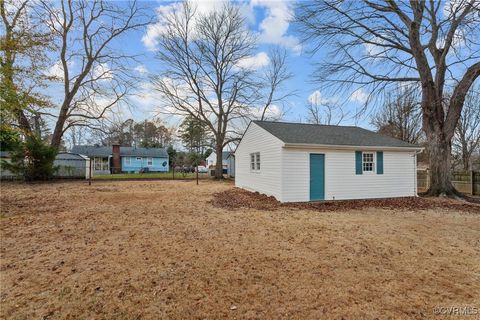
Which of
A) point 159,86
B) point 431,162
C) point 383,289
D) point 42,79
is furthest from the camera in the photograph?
point 159,86

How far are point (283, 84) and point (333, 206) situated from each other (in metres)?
19.3

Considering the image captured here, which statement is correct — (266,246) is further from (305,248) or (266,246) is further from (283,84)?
(283,84)

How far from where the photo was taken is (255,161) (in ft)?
43.1

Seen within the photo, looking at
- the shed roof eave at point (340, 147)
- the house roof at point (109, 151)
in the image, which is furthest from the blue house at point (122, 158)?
the shed roof eave at point (340, 147)

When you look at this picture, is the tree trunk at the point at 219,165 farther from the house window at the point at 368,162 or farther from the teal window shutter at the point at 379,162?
the teal window shutter at the point at 379,162

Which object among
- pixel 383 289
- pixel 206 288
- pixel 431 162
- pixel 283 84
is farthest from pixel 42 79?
pixel 283 84

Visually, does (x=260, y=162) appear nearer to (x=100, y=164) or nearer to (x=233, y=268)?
(x=233, y=268)

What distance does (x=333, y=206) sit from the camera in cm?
948

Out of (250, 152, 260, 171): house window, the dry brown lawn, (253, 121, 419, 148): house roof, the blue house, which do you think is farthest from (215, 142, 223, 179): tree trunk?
the blue house

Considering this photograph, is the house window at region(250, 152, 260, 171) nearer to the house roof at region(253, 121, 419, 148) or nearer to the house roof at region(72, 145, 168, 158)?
the house roof at region(253, 121, 419, 148)

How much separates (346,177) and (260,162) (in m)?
4.00

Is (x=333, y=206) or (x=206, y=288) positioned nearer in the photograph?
(x=206, y=288)

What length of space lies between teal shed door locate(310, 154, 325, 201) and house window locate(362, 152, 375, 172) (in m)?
2.22

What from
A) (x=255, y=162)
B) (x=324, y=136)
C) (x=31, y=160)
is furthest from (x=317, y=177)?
(x=31, y=160)
